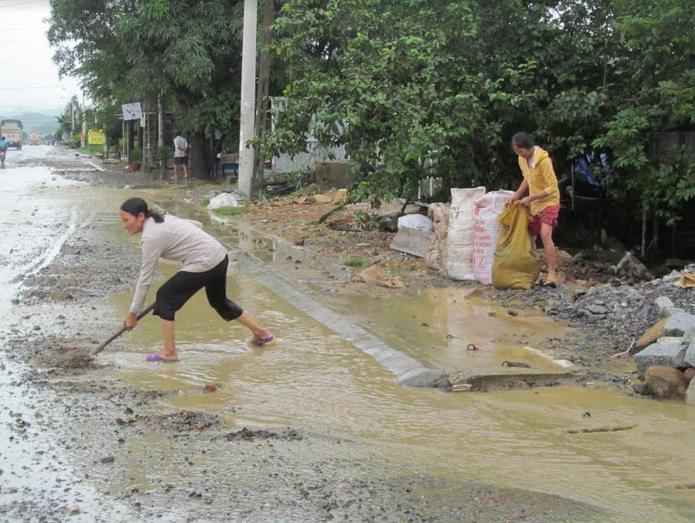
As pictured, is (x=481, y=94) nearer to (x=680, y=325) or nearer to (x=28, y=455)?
(x=680, y=325)

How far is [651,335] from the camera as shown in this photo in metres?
6.48

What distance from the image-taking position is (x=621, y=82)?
11484mm

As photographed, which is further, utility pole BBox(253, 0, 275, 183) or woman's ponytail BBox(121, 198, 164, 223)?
utility pole BBox(253, 0, 275, 183)

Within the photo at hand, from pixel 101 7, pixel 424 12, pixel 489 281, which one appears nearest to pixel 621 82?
pixel 424 12

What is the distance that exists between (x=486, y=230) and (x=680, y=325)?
11.0 ft

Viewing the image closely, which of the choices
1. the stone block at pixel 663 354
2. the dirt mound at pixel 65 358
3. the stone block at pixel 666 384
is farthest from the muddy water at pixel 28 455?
the stone block at pixel 663 354

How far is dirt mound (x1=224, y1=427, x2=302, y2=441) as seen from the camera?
470 cm

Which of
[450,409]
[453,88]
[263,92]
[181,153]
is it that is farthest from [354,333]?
[181,153]

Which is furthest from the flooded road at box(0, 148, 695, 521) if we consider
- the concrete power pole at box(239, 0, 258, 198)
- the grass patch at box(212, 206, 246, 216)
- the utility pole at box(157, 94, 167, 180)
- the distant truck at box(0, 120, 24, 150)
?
the distant truck at box(0, 120, 24, 150)

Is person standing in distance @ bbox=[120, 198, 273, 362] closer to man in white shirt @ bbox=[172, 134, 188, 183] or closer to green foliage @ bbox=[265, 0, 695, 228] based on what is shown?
green foliage @ bbox=[265, 0, 695, 228]

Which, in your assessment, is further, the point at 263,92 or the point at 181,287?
the point at 263,92

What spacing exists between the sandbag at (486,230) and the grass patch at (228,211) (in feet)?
28.8

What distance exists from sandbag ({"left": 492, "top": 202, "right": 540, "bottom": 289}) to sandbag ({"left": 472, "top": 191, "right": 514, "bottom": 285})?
0.22 m

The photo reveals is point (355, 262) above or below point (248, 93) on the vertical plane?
below
